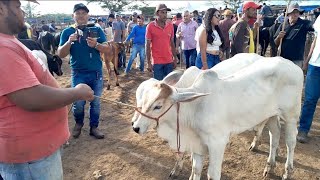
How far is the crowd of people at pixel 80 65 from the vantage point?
1596 millimetres

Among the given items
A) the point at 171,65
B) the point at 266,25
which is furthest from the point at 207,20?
the point at 266,25

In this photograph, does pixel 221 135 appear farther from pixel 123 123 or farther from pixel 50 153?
pixel 123 123

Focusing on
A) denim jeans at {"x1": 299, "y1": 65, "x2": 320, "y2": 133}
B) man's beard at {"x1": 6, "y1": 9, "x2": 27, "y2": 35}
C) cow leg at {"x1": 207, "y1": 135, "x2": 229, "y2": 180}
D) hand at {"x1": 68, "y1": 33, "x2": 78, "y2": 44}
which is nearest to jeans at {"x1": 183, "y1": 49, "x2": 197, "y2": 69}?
denim jeans at {"x1": 299, "y1": 65, "x2": 320, "y2": 133}

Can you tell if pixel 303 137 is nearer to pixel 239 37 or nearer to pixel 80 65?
pixel 239 37

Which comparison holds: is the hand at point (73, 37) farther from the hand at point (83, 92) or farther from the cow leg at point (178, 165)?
the hand at point (83, 92)

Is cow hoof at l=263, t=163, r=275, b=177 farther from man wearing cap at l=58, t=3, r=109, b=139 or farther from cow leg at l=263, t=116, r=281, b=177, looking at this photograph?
man wearing cap at l=58, t=3, r=109, b=139

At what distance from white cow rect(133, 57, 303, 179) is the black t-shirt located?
2.14m

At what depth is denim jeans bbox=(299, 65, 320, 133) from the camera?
4.43 meters

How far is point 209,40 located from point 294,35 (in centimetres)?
157

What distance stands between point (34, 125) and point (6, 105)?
0.62 ft

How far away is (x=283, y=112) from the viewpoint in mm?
3430

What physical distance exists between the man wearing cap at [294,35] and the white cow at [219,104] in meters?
2.13

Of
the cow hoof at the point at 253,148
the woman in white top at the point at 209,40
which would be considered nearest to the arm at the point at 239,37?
the woman in white top at the point at 209,40

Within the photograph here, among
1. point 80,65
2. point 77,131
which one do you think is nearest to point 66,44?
point 80,65
